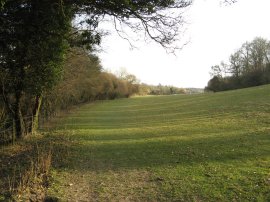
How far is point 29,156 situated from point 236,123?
12994 millimetres

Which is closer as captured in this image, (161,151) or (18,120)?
(161,151)

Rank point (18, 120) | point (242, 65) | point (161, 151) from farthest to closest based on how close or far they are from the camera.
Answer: point (242, 65) → point (18, 120) → point (161, 151)

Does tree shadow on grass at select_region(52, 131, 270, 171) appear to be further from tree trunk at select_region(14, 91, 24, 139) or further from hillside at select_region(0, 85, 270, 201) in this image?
tree trunk at select_region(14, 91, 24, 139)

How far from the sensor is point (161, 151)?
14.0 m

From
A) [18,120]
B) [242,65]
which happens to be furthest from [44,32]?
[242,65]

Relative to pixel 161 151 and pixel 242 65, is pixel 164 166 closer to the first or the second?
pixel 161 151

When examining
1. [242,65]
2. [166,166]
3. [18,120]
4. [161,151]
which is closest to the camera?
[166,166]

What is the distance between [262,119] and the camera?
885 inches

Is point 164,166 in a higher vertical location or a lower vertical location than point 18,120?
lower

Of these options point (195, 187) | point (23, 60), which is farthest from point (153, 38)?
point (195, 187)

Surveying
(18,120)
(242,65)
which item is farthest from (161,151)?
(242,65)

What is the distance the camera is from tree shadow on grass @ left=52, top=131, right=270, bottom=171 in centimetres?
1196

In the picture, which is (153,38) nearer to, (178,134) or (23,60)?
(23,60)

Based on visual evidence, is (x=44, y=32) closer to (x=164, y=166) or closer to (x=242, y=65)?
(x=164, y=166)
